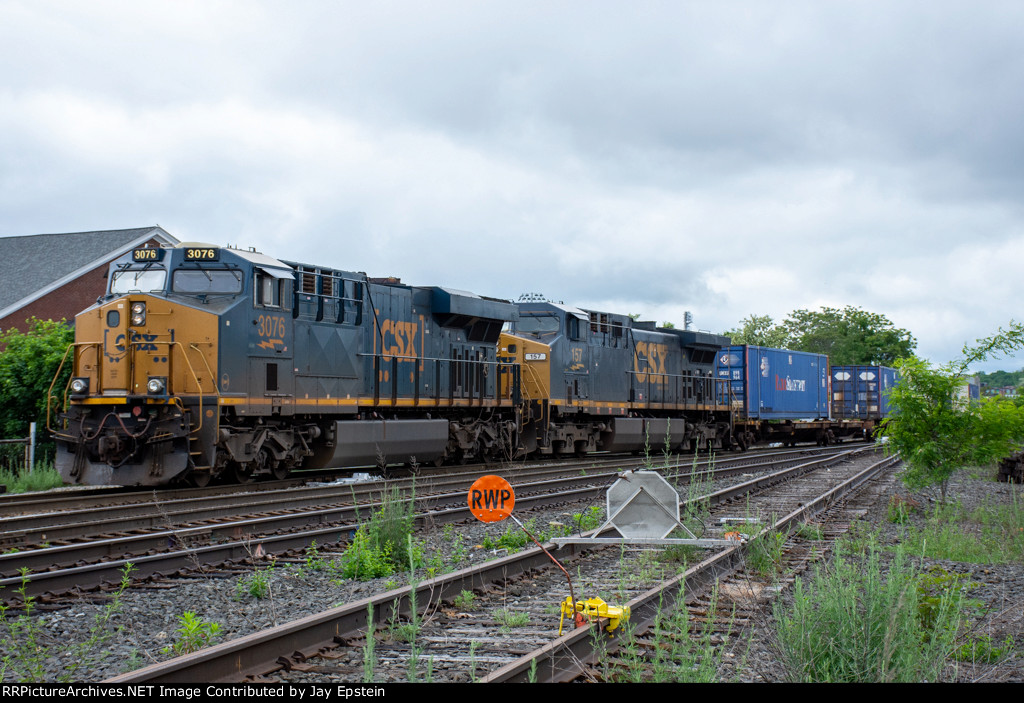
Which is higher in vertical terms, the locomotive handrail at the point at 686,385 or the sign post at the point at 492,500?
the locomotive handrail at the point at 686,385

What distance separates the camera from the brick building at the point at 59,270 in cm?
3180

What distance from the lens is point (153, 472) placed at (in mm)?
12750

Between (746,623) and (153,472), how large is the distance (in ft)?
31.3

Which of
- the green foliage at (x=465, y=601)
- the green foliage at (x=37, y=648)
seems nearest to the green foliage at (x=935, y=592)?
the green foliage at (x=465, y=601)

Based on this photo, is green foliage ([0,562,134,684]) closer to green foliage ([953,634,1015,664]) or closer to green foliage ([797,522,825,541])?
green foliage ([953,634,1015,664])

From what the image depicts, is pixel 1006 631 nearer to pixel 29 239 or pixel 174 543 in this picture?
pixel 174 543

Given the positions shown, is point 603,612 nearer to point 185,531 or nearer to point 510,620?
point 510,620

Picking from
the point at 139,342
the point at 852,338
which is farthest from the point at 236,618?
the point at 852,338

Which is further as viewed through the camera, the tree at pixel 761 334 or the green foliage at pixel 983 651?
the tree at pixel 761 334

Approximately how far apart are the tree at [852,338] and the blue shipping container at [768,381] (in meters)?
41.2

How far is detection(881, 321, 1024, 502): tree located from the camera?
12422 millimetres

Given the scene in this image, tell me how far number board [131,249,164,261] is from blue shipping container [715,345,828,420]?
1939 cm

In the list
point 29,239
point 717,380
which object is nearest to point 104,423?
point 717,380

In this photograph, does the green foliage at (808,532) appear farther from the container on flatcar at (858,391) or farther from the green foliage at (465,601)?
the container on flatcar at (858,391)
